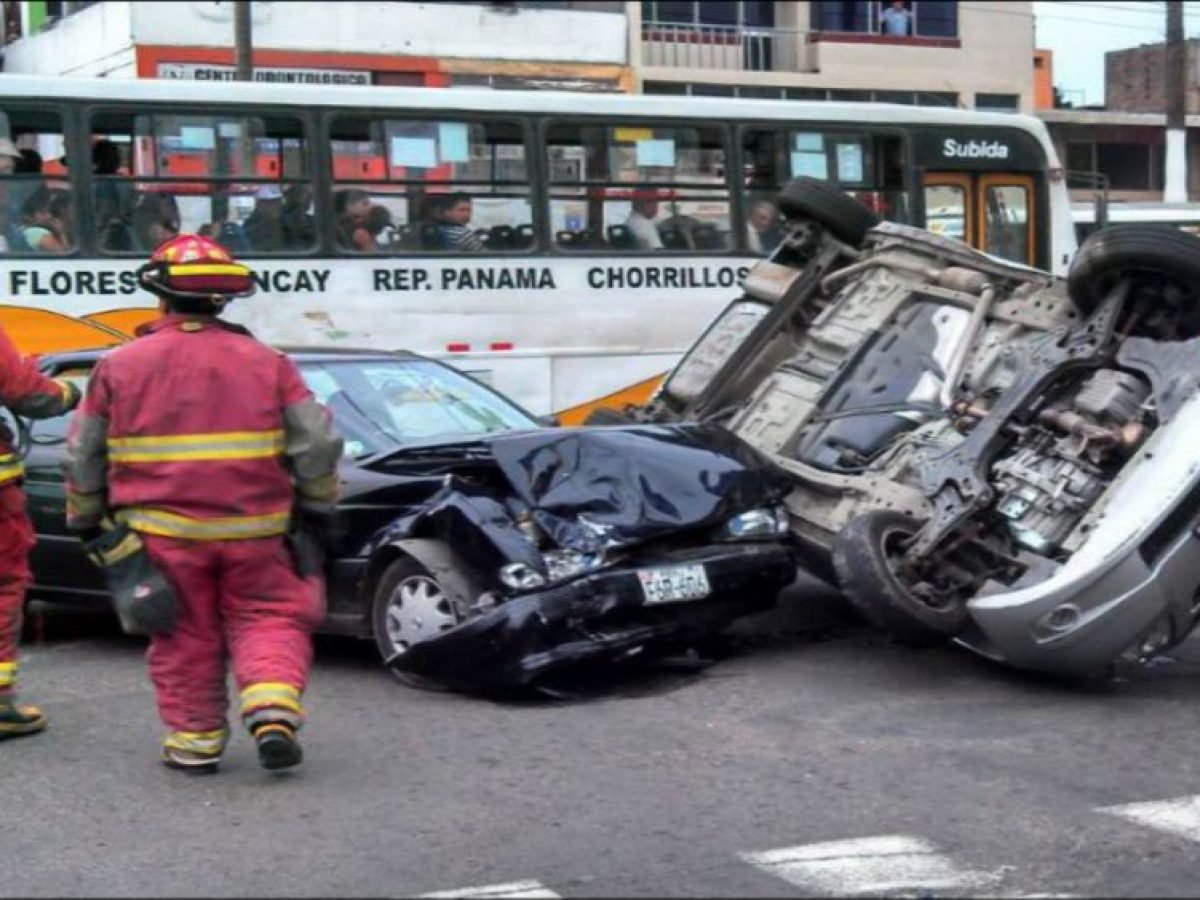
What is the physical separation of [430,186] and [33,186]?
285cm

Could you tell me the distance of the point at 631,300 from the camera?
45.0 feet

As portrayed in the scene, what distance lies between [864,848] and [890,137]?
35.0 feet

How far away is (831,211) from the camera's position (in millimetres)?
9430

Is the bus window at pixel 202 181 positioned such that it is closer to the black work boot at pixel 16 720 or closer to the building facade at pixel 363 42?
the black work boot at pixel 16 720

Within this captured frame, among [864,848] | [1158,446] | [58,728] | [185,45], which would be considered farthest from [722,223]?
[185,45]

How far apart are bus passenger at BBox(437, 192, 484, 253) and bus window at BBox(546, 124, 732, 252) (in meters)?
0.68

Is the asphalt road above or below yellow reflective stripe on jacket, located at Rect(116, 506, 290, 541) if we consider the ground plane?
→ below

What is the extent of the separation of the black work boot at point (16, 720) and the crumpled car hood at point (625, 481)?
206cm

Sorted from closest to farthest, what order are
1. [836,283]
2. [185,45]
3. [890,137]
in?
[836,283] < [890,137] < [185,45]

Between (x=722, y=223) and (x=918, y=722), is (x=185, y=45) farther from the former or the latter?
(x=918, y=722)

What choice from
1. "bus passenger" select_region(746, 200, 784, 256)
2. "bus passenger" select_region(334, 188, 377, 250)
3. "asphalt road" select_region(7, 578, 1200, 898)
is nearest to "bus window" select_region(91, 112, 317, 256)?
"bus passenger" select_region(334, 188, 377, 250)

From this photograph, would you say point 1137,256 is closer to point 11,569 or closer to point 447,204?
point 11,569

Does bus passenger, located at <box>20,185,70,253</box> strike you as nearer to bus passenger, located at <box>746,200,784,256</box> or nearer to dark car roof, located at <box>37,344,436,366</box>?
dark car roof, located at <box>37,344,436,366</box>

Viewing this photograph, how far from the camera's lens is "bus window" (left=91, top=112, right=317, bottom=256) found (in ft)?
39.3
